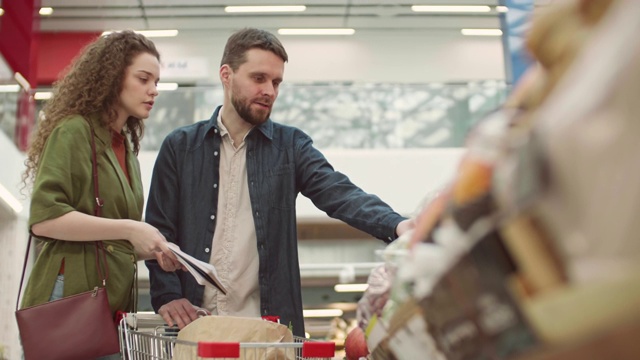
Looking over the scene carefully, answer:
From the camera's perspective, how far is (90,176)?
2281mm

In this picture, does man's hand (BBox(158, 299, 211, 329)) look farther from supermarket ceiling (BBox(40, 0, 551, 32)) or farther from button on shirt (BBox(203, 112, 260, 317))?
supermarket ceiling (BBox(40, 0, 551, 32))

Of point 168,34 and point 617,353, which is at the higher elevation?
point 168,34

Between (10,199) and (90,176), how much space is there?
28.9 ft

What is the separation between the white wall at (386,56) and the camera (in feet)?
51.9

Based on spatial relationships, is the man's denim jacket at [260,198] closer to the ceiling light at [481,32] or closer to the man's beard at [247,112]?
→ the man's beard at [247,112]

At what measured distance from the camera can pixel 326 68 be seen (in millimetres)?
15875

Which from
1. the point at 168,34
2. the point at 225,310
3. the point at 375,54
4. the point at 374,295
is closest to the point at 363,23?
the point at 375,54

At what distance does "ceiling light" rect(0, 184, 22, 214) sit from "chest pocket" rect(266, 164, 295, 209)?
326 inches

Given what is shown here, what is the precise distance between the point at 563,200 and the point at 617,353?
4.4 inches

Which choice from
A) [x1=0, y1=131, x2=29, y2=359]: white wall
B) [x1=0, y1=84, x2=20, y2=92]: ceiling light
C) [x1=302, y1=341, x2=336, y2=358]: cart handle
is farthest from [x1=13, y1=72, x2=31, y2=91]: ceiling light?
[x1=302, y1=341, x2=336, y2=358]: cart handle

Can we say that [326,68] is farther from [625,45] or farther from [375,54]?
[625,45]

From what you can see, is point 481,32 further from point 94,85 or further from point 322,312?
point 94,85

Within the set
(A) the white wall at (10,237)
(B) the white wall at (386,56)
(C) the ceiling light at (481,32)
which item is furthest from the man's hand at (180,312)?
(C) the ceiling light at (481,32)

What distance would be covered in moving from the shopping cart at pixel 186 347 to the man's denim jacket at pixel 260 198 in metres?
0.21
